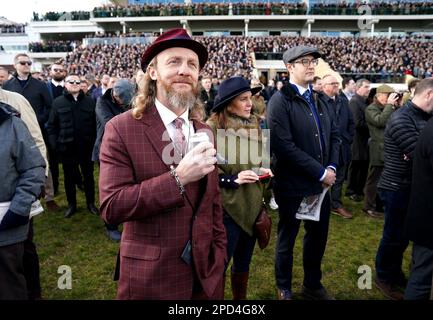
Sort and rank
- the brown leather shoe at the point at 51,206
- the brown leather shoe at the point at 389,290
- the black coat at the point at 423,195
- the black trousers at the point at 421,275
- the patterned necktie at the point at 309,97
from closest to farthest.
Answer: the black coat at the point at 423,195, the black trousers at the point at 421,275, the patterned necktie at the point at 309,97, the brown leather shoe at the point at 389,290, the brown leather shoe at the point at 51,206

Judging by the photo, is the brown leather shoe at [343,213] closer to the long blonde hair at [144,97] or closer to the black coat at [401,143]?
the black coat at [401,143]

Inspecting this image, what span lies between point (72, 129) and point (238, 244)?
3416 mm

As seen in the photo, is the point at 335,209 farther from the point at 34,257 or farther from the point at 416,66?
the point at 416,66

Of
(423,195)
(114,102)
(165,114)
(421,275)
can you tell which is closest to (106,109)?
(114,102)

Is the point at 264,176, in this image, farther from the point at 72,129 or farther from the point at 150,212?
the point at 72,129

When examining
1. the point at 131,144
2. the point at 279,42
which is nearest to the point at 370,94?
the point at 131,144

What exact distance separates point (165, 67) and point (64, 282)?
2.98 m

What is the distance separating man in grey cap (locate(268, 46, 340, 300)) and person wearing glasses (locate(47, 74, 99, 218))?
3250 mm

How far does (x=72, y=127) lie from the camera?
5.24 m

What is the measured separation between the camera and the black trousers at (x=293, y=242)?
326cm

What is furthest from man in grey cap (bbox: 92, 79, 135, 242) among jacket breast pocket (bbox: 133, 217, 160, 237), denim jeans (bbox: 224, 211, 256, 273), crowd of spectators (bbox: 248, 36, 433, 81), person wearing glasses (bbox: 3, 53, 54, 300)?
crowd of spectators (bbox: 248, 36, 433, 81)

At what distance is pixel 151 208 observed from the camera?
5.16 ft

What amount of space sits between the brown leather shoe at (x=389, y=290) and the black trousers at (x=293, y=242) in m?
0.75

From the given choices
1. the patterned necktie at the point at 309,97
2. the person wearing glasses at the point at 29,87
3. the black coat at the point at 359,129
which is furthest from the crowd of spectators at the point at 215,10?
the patterned necktie at the point at 309,97
